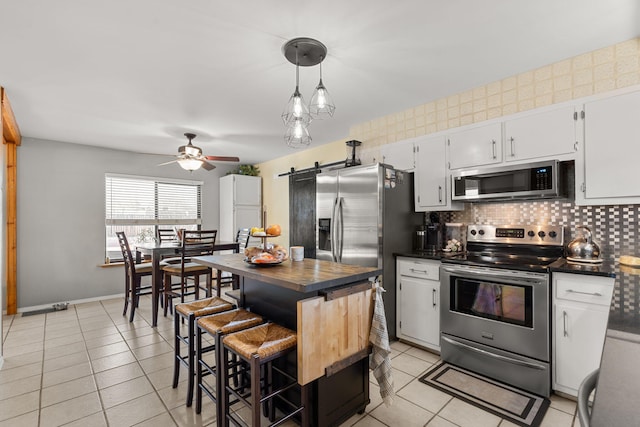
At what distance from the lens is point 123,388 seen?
2.32m

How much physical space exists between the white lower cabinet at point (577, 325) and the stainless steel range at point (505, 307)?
0.21ft

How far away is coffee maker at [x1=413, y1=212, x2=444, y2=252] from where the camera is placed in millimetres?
3217

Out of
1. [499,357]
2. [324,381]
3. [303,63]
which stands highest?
[303,63]

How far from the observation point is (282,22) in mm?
1999

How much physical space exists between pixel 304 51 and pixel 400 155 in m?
1.72

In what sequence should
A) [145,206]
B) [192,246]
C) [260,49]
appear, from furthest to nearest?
1. [145,206]
2. [192,246]
3. [260,49]

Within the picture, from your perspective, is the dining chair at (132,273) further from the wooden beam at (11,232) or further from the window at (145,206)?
the wooden beam at (11,232)

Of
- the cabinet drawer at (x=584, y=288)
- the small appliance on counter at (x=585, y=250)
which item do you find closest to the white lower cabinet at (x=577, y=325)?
the cabinet drawer at (x=584, y=288)

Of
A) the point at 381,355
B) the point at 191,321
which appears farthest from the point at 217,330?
the point at 381,355

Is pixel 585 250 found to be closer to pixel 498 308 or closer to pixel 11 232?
pixel 498 308

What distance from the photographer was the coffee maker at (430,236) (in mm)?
3217

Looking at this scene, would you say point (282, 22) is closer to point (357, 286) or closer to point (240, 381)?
point (357, 286)

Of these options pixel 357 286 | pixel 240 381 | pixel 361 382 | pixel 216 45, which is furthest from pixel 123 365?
pixel 216 45

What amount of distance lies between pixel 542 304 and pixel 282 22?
2628 millimetres
